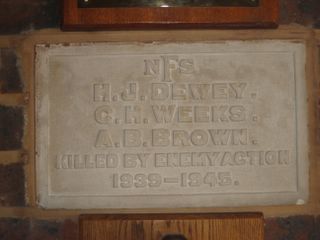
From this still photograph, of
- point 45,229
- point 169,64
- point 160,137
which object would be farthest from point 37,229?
point 169,64

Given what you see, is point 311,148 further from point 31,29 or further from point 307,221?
point 31,29

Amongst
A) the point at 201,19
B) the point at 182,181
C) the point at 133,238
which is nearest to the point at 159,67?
the point at 201,19

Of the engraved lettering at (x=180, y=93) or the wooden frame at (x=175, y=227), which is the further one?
the engraved lettering at (x=180, y=93)

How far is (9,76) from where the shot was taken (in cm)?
94

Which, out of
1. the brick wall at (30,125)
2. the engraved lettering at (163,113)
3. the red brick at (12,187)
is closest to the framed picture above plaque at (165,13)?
the brick wall at (30,125)

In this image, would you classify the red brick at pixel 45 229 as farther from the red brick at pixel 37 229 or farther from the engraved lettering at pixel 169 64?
the engraved lettering at pixel 169 64

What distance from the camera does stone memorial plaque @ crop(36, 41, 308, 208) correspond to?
93cm

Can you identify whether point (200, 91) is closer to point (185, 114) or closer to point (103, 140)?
point (185, 114)

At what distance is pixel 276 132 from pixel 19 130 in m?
0.52

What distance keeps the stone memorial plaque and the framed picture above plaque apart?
5 cm

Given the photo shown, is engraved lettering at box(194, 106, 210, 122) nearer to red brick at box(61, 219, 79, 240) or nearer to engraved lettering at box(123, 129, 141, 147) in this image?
engraved lettering at box(123, 129, 141, 147)

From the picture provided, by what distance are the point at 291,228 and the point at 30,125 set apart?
56 cm

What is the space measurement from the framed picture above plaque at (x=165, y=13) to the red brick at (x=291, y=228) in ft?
1.29

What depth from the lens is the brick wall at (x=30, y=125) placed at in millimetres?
929
